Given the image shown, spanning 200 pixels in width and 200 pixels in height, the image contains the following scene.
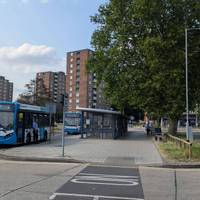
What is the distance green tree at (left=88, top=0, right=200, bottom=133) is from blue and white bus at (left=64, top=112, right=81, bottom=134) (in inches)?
338

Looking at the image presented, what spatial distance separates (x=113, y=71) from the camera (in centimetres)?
4672

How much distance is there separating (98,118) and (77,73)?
119255 mm

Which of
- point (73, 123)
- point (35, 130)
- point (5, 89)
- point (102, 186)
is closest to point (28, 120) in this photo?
point (35, 130)

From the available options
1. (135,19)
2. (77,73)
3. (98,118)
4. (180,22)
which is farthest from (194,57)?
(77,73)

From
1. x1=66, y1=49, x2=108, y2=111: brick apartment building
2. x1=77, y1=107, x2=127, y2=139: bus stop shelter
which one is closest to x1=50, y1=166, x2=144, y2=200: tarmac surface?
x1=77, y1=107, x2=127, y2=139: bus stop shelter

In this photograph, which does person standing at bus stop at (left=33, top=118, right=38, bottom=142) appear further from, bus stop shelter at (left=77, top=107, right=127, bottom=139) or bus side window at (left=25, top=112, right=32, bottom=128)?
bus stop shelter at (left=77, top=107, right=127, bottom=139)

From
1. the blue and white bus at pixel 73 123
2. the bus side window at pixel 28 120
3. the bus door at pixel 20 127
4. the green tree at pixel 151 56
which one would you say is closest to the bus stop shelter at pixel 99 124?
the green tree at pixel 151 56

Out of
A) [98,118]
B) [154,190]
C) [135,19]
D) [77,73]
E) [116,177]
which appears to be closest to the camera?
[154,190]

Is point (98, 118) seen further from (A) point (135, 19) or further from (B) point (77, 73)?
(B) point (77, 73)

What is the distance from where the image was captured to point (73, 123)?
182 feet

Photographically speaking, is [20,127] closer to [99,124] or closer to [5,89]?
[99,124]

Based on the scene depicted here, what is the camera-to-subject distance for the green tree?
42.4m

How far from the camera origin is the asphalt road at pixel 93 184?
10453 millimetres

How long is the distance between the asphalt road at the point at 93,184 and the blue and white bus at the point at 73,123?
37.9 metres
